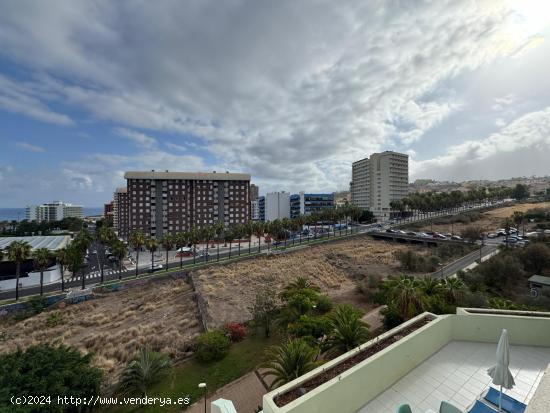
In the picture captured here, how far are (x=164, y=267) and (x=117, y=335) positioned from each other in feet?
88.3

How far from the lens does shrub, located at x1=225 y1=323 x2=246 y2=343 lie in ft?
75.5

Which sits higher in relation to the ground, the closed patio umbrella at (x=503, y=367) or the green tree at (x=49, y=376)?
the closed patio umbrella at (x=503, y=367)

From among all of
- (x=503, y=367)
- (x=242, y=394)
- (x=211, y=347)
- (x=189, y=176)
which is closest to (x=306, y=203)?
(x=189, y=176)

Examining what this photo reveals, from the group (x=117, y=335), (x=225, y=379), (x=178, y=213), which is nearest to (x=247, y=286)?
(x=117, y=335)

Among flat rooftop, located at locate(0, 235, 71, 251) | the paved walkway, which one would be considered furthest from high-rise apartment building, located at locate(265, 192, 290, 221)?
the paved walkway

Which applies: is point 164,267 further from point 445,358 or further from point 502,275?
point 502,275

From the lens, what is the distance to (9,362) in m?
13.9

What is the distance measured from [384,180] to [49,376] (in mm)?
131744

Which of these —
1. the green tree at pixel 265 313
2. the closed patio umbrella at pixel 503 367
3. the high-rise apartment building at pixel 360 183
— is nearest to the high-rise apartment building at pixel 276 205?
the high-rise apartment building at pixel 360 183

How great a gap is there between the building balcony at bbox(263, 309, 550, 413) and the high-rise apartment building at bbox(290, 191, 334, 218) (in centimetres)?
12764

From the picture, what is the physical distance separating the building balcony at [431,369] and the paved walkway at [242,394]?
8076mm

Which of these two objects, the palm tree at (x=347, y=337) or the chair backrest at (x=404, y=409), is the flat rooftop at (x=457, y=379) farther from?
the palm tree at (x=347, y=337)

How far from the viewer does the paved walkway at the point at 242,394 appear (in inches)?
575

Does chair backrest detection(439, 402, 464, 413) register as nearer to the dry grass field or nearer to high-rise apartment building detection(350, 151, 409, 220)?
the dry grass field
